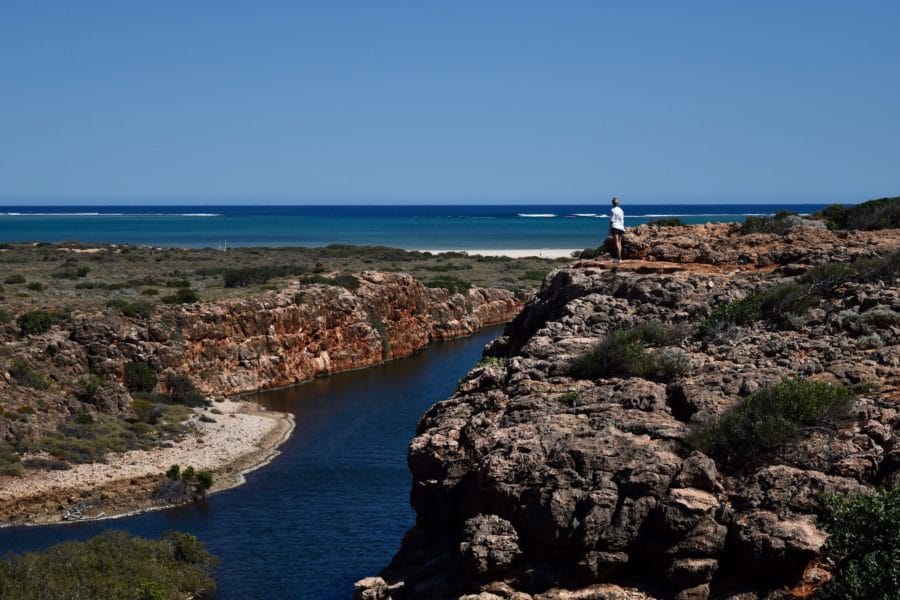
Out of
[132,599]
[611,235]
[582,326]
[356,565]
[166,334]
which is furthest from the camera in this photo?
[166,334]

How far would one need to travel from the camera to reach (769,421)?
13422 mm

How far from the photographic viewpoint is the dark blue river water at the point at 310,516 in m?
24.4

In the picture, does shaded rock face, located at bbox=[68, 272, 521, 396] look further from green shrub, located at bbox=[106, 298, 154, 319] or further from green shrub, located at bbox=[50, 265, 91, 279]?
green shrub, located at bbox=[50, 265, 91, 279]

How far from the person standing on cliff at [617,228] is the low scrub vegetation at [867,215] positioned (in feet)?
19.9

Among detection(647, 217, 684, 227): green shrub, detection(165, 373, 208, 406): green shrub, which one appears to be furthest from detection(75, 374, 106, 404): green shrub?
detection(647, 217, 684, 227): green shrub

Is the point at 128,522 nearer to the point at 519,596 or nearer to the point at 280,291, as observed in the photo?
the point at 519,596

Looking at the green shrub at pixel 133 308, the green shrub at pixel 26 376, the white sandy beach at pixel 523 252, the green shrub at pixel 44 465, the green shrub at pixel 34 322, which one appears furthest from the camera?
the white sandy beach at pixel 523 252

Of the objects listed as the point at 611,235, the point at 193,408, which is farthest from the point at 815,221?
the point at 193,408

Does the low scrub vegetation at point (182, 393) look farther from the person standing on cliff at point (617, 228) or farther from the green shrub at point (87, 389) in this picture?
the person standing on cliff at point (617, 228)

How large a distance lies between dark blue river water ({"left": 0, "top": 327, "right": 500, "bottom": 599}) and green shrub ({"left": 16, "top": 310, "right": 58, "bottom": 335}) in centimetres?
1198

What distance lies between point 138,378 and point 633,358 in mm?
32502

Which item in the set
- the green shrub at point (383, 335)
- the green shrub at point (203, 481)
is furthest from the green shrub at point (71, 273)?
the green shrub at point (203, 481)

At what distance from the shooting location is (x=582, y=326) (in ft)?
63.7

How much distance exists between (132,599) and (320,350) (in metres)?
35.4
